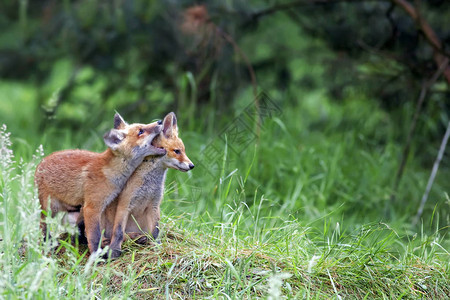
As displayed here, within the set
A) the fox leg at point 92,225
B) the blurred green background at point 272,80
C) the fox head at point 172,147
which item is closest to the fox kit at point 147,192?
the fox head at point 172,147

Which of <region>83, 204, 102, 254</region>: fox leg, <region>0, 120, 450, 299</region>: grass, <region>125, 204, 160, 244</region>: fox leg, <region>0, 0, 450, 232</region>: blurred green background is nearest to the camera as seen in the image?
<region>0, 120, 450, 299</region>: grass

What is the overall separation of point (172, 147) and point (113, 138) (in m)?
0.34

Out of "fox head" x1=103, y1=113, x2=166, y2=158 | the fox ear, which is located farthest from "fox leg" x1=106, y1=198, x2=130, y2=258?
the fox ear

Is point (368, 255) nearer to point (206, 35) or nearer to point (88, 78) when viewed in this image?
point (206, 35)

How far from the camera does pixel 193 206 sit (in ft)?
15.7

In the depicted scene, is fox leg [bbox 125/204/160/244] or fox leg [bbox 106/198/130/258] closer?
fox leg [bbox 106/198/130/258]

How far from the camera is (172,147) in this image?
385cm

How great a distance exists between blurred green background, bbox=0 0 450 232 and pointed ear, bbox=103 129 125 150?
2.43 meters

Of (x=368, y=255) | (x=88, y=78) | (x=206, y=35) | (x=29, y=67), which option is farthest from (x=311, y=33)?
(x=368, y=255)

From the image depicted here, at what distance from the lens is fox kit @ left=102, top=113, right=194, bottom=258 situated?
3846 millimetres

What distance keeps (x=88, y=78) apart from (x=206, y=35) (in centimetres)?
161

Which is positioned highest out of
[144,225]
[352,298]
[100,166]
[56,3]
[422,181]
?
[56,3]

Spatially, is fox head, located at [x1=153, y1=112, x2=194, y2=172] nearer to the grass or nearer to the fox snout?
the fox snout

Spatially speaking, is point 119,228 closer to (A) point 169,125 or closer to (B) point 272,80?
(A) point 169,125
